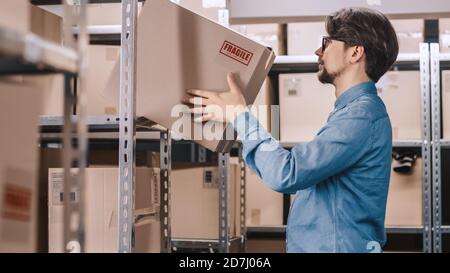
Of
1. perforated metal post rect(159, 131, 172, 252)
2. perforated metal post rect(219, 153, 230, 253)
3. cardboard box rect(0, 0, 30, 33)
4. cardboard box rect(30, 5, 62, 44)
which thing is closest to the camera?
cardboard box rect(0, 0, 30, 33)

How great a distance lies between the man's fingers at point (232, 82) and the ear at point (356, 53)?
0.30m

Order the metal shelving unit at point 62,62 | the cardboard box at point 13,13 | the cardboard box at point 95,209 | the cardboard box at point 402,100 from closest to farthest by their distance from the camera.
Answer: the metal shelving unit at point 62,62
the cardboard box at point 13,13
the cardboard box at point 95,209
the cardboard box at point 402,100

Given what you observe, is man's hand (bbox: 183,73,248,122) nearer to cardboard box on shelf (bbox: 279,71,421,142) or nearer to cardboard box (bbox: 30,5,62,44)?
cardboard box (bbox: 30,5,62,44)

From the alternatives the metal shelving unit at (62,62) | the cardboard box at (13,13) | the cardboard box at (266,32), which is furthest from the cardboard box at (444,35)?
the metal shelving unit at (62,62)

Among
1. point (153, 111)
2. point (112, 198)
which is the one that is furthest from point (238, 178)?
point (153, 111)

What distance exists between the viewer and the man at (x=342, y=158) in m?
1.43

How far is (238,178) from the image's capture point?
281cm

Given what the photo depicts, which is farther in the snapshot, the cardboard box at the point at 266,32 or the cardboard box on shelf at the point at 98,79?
the cardboard box at the point at 266,32

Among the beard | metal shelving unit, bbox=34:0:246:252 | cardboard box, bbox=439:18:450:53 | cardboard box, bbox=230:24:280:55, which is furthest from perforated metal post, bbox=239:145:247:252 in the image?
the beard

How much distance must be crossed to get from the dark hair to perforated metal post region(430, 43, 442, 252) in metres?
1.22

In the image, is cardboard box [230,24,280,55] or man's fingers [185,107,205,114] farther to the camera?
cardboard box [230,24,280,55]

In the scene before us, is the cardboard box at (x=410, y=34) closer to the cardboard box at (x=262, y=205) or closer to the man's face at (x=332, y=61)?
the cardboard box at (x=262, y=205)

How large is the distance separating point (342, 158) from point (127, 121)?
20.0 inches

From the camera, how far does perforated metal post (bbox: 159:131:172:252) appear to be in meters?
2.02
